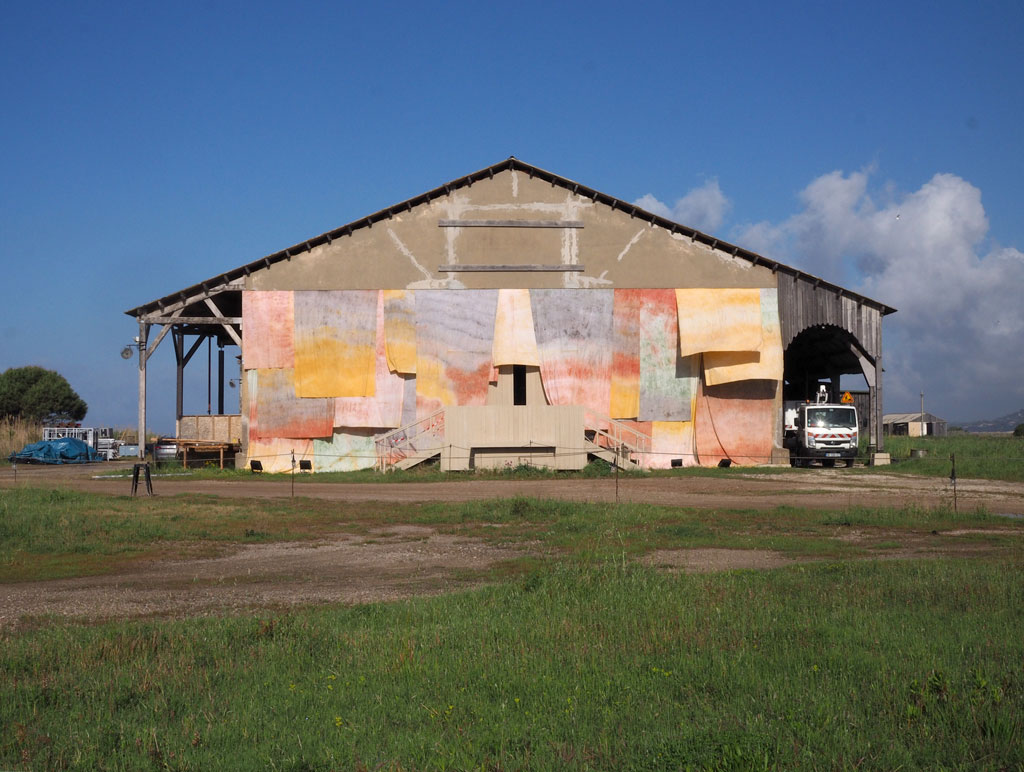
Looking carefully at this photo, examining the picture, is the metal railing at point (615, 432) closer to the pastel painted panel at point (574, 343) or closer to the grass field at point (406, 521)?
the pastel painted panel at point (574, 343)

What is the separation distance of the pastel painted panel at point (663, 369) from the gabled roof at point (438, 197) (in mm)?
3190

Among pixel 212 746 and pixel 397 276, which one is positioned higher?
pixel 397 276

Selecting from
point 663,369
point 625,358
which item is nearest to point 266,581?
point 625,358

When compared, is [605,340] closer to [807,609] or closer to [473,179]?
[473,179]

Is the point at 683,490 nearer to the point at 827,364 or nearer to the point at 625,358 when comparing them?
the point at 625,358

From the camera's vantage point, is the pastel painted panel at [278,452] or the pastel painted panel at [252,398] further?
the pastel painted panel at [252,398]

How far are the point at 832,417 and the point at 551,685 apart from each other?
1288 inches

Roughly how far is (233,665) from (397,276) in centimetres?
3055

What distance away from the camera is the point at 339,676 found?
7980 millimetres

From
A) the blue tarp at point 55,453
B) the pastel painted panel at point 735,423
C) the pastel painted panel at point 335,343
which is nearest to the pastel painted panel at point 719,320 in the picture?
the pastel painted panel at point 735,423

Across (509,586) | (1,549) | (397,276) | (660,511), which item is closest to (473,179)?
(397,276)

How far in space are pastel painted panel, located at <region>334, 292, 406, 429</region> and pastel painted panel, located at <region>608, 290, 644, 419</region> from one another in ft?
26.9

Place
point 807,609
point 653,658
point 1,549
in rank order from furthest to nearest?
point 1,549 → point 807,609 → point 653,658

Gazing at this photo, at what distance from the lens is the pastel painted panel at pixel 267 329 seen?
37.6 meters
